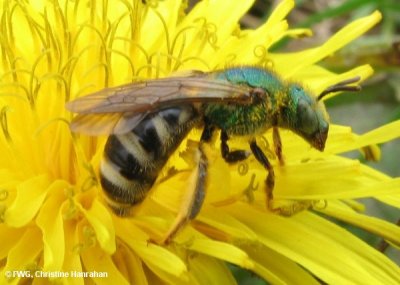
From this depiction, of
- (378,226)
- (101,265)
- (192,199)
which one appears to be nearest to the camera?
(192,199)

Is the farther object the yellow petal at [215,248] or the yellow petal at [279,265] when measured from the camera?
the yellow petal at [279,265]

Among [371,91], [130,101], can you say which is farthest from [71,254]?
[371,91]

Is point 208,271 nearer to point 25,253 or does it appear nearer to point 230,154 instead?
point 230,154

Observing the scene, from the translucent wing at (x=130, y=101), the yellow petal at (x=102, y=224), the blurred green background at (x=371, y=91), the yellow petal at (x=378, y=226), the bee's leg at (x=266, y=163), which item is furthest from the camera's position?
the blurred green background at (x=371, y=91)

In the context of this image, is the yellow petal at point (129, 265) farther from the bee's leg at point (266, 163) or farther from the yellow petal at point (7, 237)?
the bee's leg at point (266, 163)

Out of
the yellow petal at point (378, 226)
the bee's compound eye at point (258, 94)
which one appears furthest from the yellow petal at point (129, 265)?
the yellow petal at point (378, 226)
